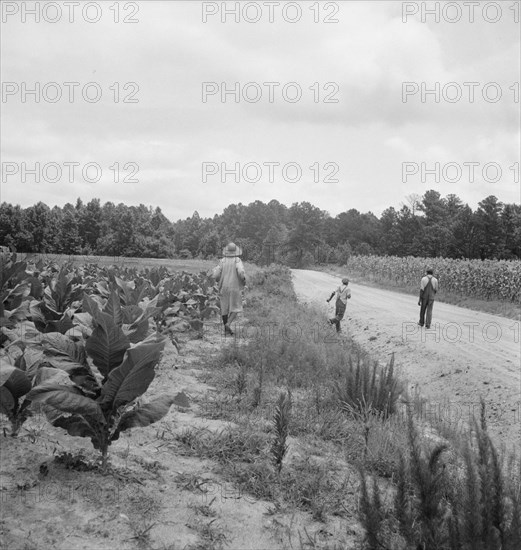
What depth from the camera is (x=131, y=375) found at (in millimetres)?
3441

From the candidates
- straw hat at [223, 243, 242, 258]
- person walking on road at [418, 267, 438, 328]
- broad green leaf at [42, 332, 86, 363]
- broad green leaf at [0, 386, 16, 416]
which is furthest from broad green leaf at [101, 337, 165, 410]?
person walking on road at [418, 267, 438, 328]

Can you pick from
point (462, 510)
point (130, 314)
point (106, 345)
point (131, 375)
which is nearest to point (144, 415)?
point (131, 375)

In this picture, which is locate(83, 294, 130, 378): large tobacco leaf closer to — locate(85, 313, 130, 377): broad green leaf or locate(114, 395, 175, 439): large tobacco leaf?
locate(85, 313, 130, 377): broad green leaf

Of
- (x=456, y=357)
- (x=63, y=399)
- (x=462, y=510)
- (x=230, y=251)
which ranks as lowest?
(x=456, y=357)

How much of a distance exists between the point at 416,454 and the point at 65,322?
420cm

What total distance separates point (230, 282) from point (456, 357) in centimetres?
534

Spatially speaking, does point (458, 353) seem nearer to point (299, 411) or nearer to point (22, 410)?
point (299, 411)

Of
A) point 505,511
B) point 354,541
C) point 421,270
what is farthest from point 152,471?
point 421,270

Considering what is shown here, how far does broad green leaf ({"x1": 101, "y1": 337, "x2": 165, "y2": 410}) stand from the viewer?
3.38 meters

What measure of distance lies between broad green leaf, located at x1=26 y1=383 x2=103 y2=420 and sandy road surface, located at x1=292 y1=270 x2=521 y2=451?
470cm

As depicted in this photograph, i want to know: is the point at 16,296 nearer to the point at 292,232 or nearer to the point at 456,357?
the point at 456,357

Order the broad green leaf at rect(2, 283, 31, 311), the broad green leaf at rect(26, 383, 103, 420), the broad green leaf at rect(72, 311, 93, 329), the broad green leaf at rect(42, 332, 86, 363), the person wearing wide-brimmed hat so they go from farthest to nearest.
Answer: the person wearing wide-brimmed hat, the broad green leaf at rect(2, 283, 31, 311), the broad green leaf at rect(72, 311, 93, 329), the broad green leaf at rect(42, 332, 86, 363), the broad green leaf at rect(26, 383, 103, 420)

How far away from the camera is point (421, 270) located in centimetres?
4012

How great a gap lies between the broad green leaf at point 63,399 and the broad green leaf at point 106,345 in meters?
0.28
